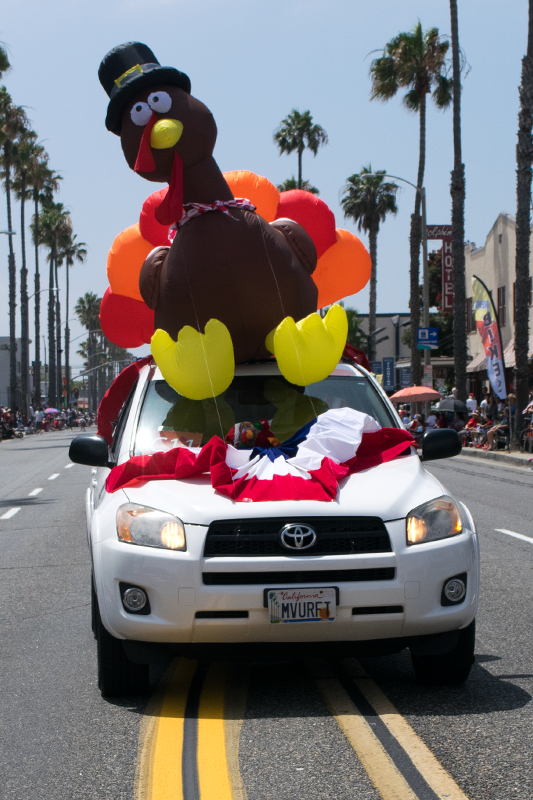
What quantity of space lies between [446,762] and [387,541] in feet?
3.34

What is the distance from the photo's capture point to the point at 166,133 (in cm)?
636

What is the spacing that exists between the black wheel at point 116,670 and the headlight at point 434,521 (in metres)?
1.51

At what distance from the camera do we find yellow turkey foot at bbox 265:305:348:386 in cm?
585

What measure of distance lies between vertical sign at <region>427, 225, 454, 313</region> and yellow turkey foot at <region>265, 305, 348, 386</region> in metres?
32.5

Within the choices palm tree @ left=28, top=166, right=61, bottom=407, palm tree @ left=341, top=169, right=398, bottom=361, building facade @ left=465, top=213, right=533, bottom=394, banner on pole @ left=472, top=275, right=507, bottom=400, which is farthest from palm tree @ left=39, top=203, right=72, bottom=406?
banner on pole @ left=472, top=275, right=507, bottom=400

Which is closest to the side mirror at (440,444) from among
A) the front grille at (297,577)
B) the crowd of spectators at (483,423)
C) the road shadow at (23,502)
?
the front grille at (297,577)

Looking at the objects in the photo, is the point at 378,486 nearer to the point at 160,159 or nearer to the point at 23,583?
the point at 160,159

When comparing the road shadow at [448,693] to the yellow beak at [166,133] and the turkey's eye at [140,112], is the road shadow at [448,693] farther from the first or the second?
the turkey's eye at [140,112]

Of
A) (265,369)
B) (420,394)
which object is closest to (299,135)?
(420,394)

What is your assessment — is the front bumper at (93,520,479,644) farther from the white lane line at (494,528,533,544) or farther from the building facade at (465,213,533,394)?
the building facade at (465,213,533,394)

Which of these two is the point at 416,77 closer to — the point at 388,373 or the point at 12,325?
the point at 388,373

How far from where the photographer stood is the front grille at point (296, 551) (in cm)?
442

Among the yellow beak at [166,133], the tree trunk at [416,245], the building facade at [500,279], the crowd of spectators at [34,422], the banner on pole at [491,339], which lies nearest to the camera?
the yellow beak at [166,133]

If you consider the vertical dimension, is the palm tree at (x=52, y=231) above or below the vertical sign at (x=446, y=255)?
above
